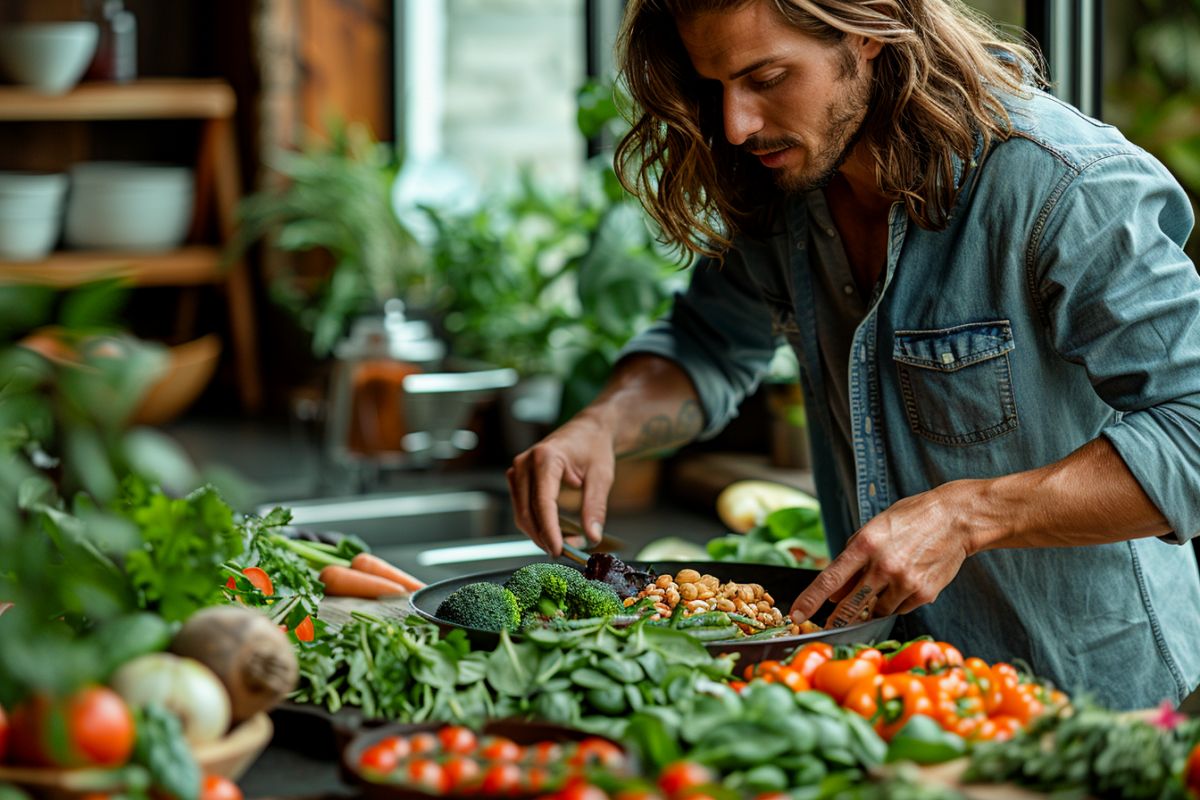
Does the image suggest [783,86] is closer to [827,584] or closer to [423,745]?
[827,584]

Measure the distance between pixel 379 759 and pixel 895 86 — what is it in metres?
1.13

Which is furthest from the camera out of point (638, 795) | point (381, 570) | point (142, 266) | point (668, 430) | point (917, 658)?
point (142, 266)

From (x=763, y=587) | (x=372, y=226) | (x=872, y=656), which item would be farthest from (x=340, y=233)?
(x=872, y=656)

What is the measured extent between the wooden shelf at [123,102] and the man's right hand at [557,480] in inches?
112

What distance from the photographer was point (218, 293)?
5.04 meters

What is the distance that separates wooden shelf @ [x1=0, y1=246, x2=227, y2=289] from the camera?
4355 mm

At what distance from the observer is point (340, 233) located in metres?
4.45

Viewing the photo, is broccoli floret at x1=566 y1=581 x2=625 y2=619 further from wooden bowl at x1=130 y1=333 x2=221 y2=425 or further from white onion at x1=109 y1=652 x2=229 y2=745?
wooden bowl at x1=130 y1=333 x2=221 y2=425

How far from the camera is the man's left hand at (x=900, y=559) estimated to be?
5.35 ft

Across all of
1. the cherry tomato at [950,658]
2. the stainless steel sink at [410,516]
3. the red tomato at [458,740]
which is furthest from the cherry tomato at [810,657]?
the stainless steel sink at [410,516]

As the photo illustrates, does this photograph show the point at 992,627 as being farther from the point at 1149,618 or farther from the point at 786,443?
the point at 786,443

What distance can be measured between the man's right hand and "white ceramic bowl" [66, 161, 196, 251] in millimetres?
2737

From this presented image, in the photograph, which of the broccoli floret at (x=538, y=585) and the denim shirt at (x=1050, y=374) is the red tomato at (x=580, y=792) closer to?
the broccoli floret at (x=538, y=585)

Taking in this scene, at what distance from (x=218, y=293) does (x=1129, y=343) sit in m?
3.85
